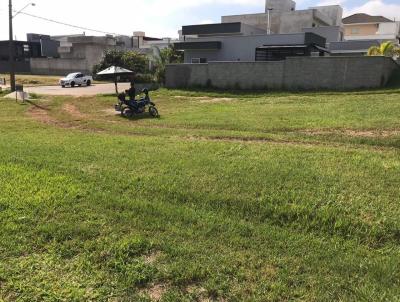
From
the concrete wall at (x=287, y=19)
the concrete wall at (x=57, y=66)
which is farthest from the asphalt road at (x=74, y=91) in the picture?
the concrete wall at (x=57, y=66)

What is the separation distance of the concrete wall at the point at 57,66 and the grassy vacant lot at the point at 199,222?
5537 cm

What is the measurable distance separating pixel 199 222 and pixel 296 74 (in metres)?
20.2

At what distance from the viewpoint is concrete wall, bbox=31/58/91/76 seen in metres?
61.9

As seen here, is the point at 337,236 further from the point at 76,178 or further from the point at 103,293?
the point at 76,178

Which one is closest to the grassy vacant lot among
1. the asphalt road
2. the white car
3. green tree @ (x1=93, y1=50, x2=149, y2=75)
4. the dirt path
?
the dirt path

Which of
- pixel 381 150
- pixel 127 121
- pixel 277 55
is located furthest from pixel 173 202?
pixel 277 55

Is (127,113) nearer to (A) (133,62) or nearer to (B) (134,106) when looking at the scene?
(B) (134,106)

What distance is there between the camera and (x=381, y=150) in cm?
871

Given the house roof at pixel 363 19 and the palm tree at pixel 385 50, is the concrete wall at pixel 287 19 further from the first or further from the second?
the palm tree at pixel 385 50

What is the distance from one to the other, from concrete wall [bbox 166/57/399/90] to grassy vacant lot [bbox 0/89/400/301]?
14.3 m

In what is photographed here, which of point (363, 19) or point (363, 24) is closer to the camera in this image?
point (363, 24)

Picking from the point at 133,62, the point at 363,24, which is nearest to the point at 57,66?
the point at 133,62

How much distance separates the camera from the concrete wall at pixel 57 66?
203 ft

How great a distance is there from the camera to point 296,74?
2384cm
